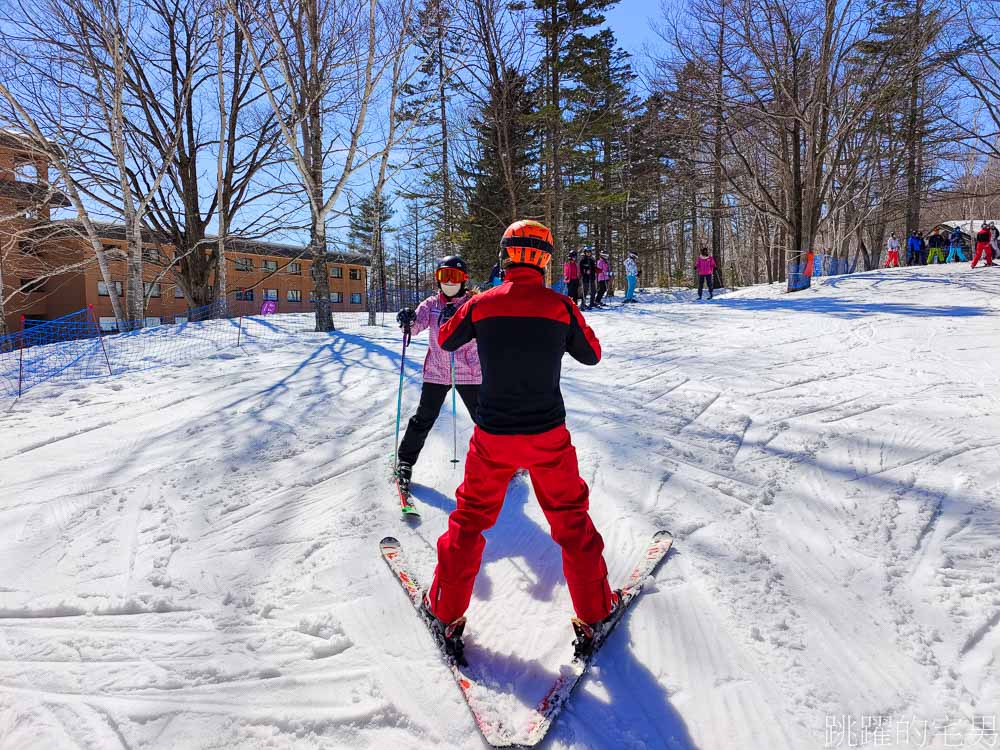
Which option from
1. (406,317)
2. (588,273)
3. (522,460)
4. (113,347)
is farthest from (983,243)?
(113,347)

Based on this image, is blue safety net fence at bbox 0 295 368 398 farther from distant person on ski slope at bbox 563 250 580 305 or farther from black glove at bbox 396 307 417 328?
distant person on ski slope at bbox 563 250 580 305

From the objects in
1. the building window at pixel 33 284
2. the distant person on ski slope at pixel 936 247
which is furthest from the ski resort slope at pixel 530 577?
the distant person on ski slope at pixel 936 247

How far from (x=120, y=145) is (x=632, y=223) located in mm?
24555

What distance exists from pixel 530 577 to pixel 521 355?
4.62 ft

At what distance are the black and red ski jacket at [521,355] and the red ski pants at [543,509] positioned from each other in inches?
2.7

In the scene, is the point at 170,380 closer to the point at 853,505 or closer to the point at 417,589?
the point at 417,589

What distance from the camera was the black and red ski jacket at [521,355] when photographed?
2043 mm

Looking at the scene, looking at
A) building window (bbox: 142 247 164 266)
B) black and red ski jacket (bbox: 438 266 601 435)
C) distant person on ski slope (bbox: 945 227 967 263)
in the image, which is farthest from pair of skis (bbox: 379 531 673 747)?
distant person on ski slope (bbox: 945 227 967 263)

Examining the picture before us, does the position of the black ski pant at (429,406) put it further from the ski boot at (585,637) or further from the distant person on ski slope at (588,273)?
the distant person on ski slope at (588,273)

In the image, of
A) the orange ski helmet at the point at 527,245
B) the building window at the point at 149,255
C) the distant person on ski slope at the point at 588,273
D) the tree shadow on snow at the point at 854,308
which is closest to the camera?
the orange ski helmet at the point at 527,245

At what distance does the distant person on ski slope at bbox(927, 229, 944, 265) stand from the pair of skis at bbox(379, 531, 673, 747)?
27.4m

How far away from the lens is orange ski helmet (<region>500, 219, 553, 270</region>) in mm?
2145

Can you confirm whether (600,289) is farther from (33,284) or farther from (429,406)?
(33,284)

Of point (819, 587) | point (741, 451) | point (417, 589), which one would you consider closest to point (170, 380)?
point (417, 589)
